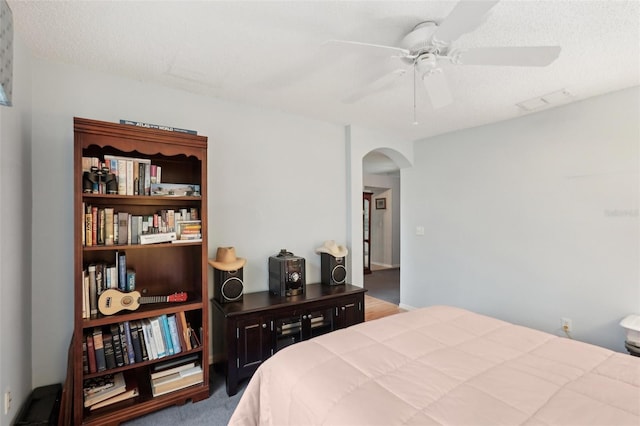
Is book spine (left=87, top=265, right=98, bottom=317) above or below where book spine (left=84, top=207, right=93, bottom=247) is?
below

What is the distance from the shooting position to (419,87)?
7.99 ft

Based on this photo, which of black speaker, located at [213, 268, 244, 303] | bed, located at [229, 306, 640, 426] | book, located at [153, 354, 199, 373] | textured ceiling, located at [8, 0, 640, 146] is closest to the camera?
bed, located at [229, 306, 640, 426]

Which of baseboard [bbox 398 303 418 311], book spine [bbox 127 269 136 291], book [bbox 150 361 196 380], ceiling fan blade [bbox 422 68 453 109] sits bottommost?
baseboard [bbox 398 303 418 311]

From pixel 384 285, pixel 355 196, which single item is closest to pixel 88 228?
pixel 355 196

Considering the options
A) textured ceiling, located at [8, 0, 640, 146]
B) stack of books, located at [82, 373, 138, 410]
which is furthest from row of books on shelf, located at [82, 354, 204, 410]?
textured ceiling, located at [8, 0, 640, 146]

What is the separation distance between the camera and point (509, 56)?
1.48 meters

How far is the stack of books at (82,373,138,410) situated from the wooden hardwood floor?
2.65m

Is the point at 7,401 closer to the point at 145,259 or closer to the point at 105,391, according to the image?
the point at 105,391

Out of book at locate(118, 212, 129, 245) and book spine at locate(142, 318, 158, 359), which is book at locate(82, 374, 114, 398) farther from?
book at locate(118, 212, 129, 245)

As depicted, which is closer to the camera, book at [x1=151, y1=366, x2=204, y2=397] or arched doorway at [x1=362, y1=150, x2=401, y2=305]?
book at [x1=151, y1=366, x2=204, y2=397]

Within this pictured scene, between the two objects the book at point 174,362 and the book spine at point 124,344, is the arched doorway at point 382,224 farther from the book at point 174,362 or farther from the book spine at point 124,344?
the book spine at point 124,344

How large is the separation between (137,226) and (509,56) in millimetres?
2444

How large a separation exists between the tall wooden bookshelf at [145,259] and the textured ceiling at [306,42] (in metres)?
0.52

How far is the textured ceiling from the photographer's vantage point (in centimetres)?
153
